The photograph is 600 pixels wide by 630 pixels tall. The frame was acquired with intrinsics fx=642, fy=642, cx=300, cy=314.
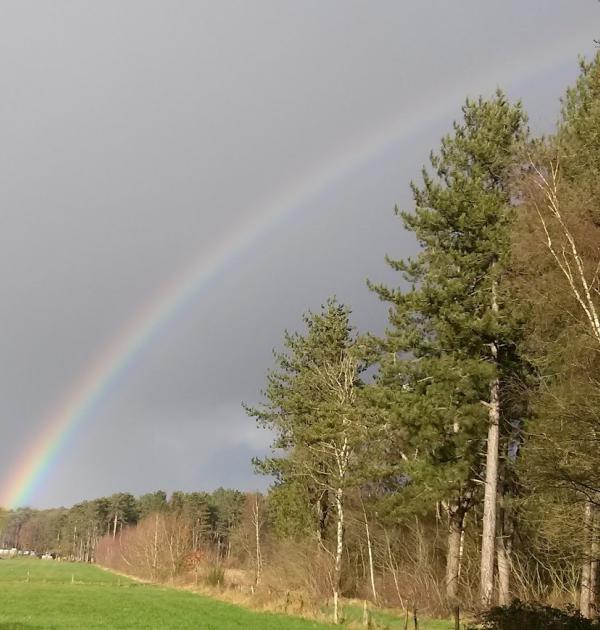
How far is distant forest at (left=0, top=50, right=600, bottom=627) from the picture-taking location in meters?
14.3

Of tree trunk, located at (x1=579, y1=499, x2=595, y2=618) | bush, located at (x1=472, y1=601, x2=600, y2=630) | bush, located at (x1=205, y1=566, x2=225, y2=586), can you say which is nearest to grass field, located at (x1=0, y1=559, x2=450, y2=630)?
tree trunk, located at (x1=579, y1=499, x2=595, y2=618)

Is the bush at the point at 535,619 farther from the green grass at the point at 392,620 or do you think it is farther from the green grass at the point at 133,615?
the green grass at the point at 133,615

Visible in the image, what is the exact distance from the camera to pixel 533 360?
1923cm

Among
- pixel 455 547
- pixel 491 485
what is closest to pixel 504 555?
pixel 455 547

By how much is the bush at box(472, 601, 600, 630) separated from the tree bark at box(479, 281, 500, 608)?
390 inches

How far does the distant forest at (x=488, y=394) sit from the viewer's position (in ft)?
46.8

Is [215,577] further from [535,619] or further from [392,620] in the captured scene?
[535,619]

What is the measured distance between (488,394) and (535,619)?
1269 centimetres

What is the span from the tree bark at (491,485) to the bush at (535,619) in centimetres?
991

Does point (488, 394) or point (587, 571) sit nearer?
point (587, 571)

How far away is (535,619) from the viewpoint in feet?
36.1

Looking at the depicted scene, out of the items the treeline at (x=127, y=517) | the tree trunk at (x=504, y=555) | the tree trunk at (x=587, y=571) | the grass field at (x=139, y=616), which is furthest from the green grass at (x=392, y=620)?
the treeline at (x=127, y=517)

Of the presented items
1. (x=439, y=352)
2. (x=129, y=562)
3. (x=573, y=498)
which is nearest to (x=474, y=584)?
(x=439, y=352)

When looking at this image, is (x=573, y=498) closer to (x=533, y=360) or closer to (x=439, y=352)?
(x=533, y=360)
